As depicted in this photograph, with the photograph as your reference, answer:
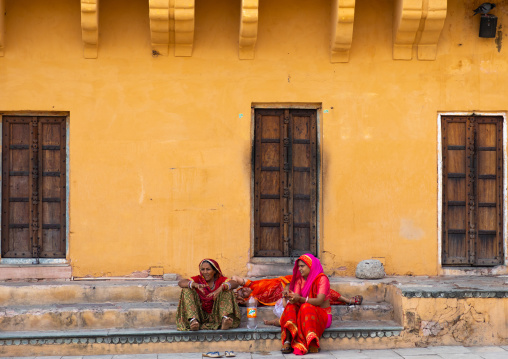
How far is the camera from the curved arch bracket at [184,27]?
7883 mm

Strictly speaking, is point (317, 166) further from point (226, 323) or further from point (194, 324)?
point (194, 324)

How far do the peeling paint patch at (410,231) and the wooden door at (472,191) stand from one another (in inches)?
13.7

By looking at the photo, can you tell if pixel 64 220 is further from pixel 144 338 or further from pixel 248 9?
pixel 248 9

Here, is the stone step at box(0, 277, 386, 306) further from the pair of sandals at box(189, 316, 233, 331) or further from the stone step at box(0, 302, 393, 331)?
the pair of sandals at box(189, 316, 233, 331)

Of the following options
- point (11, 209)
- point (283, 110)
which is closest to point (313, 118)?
point (283, 110)

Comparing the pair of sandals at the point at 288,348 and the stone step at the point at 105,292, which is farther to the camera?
the stone step at the point at 105,292

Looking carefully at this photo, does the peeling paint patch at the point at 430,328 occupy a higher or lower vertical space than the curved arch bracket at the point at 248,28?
lower

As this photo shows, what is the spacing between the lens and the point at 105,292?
7.79m

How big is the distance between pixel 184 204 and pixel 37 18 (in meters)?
2.92

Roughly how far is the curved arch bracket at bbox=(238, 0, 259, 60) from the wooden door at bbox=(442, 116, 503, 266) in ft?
8.59

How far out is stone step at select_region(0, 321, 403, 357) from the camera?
6.94 meters

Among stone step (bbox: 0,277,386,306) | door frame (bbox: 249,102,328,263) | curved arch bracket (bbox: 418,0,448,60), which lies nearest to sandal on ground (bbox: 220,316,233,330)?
stone step (bbox: 0,277,386,306)

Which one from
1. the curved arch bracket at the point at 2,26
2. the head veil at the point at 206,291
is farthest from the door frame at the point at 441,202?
the curved arch bracket at the point at 2,26

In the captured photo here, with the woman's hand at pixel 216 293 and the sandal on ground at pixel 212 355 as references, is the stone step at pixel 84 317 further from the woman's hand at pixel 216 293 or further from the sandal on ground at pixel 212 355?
the sandal on ground at pixel 212 355
